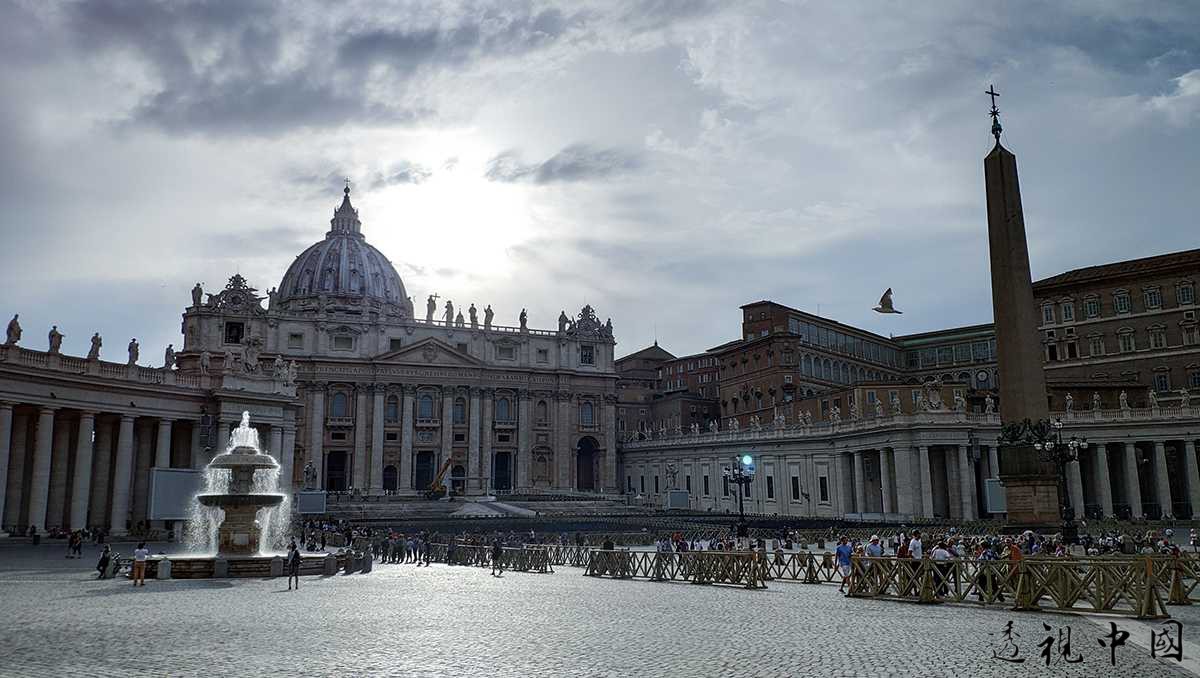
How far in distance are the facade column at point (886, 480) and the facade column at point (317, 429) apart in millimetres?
46106

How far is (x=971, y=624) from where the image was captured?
576 inches

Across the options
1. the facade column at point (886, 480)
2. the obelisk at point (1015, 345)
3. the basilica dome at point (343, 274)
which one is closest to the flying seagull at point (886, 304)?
the facade column at point (886, 480)

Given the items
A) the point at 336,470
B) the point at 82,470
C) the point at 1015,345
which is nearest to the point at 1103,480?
the point at 1015,345

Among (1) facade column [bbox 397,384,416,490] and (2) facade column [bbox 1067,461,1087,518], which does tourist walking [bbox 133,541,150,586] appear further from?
(1) facade column [bbox 397,384,416,490]

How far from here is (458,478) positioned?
84.5m

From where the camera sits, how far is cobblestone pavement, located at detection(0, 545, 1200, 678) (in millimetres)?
11047

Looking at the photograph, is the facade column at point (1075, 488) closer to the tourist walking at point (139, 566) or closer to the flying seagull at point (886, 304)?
the flying seagull at point (886, 304)

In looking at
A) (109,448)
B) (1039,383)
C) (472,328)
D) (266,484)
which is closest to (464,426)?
(472,328)

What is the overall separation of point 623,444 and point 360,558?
6562 centimetres

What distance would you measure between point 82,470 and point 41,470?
194 cm

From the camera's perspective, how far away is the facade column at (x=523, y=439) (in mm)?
86625

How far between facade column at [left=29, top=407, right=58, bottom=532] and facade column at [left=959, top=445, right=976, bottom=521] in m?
45.1

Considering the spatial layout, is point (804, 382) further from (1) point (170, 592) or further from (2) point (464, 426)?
(1) point (170, 592)

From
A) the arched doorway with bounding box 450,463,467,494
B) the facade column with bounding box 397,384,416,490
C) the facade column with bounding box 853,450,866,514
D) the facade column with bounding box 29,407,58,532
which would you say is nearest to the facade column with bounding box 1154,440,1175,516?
the facade column with bounding box 853,450,866,514
